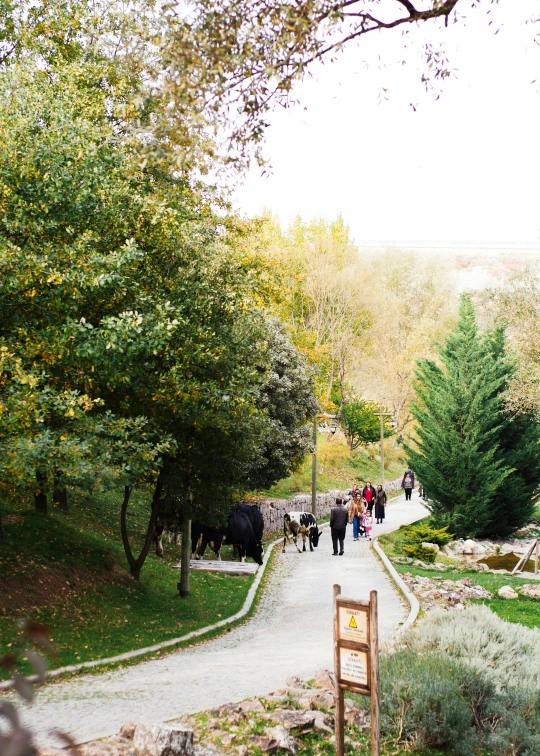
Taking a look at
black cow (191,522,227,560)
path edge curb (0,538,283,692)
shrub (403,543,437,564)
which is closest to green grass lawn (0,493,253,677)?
path edge curb (0,538,283,692)

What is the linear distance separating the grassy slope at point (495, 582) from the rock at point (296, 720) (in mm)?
7443

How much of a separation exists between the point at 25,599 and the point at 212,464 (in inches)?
170

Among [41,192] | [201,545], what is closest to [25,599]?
[41,192]

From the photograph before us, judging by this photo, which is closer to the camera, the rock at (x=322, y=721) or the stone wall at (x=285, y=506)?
the rock at (x=322, y=721)

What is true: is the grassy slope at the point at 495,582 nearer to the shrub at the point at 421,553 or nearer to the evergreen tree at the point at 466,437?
the shrub at the point at 421,553

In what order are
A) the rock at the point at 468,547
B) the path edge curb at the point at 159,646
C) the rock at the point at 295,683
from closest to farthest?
the rock at the point at 295,683 → the path edge curb at the point at 159,646 → the rock at the point at 468,547

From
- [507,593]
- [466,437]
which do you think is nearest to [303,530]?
[507,593]

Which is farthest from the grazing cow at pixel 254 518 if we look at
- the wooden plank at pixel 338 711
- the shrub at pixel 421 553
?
the wooden plank at pixel 338 711

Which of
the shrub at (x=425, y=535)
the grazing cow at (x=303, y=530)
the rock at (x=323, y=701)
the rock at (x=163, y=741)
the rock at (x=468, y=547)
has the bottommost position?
the rock at (x=468, y=547)

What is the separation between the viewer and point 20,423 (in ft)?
34.9

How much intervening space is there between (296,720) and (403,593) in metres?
10.7

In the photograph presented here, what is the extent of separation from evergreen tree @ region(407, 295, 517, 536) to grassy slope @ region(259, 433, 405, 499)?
6.42m

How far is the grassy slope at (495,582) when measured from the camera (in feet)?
50.8

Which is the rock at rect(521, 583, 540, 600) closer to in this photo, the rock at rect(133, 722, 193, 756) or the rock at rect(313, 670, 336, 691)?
the rock at rect(313, 670, 336, 691)
